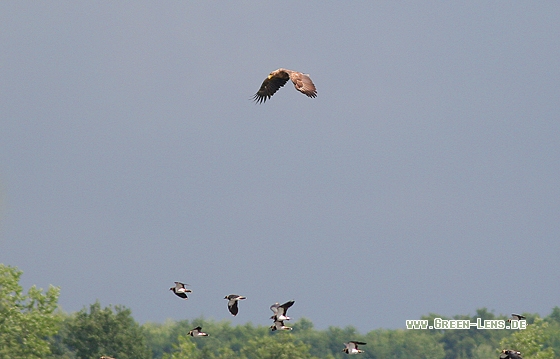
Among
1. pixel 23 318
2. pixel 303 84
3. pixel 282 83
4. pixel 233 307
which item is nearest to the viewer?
pixel 303 84

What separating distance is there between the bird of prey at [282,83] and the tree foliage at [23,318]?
3288 cm

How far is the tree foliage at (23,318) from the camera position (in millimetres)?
67500

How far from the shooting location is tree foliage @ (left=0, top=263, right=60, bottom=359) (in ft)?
221

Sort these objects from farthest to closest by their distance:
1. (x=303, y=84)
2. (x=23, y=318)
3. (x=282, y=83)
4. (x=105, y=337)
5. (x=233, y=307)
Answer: (x=105, y=337), (x=23, y=318), (x=282, y=83), (x=233, y=307), (x=303, y=84)

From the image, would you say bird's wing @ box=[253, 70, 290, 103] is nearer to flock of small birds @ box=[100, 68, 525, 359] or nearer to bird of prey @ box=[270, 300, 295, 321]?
flock of small birds @ box=[100, 68, 525, 359]

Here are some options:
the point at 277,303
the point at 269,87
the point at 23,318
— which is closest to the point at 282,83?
the point at 269,87

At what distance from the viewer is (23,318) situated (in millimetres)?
67750

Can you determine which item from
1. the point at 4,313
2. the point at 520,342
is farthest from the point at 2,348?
the point at 520,342

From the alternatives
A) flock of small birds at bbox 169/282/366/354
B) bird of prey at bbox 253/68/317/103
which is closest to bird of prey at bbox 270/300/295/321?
flock of small birds at bbox 169/282/366/354

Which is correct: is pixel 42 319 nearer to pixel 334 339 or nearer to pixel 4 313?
pixel 4 313

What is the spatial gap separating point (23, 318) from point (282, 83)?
3554 centimetres

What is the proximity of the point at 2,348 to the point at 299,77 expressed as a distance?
4167cm

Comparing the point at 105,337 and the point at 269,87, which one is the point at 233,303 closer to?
the point at 269,87

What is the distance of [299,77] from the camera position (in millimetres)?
34562
